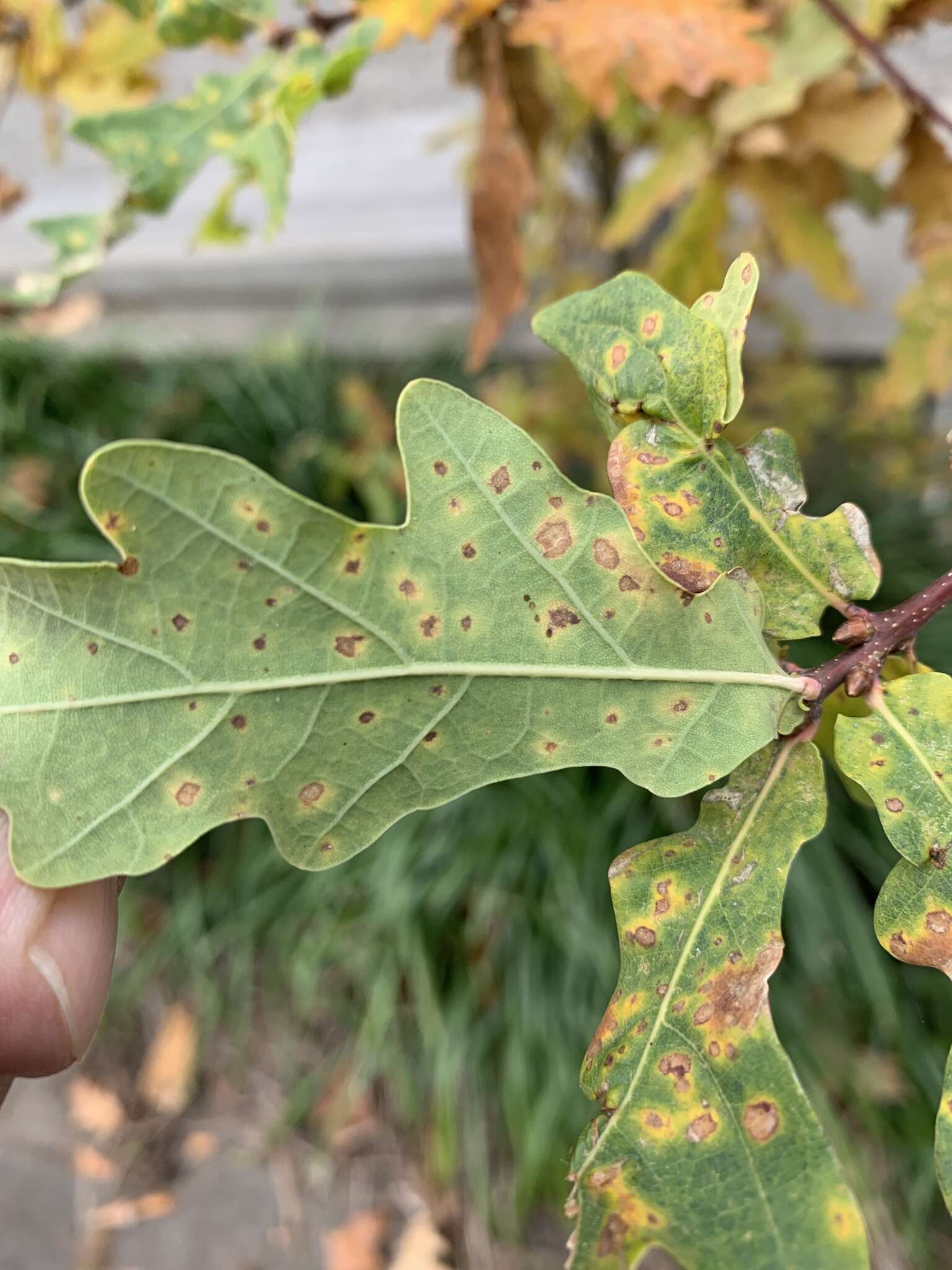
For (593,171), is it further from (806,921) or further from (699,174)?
(806,921)

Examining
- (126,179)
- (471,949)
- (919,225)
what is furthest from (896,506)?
(126,179)

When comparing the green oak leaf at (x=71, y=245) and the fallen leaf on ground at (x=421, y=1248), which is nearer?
the green oak leaf at (x=71, y=245)

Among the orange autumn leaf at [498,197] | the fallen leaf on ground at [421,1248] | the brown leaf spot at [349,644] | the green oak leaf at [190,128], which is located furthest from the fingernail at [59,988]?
the fallen leaf on ground at [421,1248]

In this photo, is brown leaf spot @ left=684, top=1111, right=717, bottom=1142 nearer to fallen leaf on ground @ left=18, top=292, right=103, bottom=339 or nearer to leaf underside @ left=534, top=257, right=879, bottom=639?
leaf underside @ left=534, top=257, right=879, bottom=639

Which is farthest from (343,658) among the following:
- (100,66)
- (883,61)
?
(100,66)

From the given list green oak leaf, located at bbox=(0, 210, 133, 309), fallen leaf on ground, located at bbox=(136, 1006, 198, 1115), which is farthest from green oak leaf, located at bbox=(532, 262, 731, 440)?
fallen leaf on ground, located at bbox=(136, 1006, 198, 1115)

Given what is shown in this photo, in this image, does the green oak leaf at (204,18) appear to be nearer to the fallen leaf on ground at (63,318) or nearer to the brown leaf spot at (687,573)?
the brown leaf spot at (687,573)
